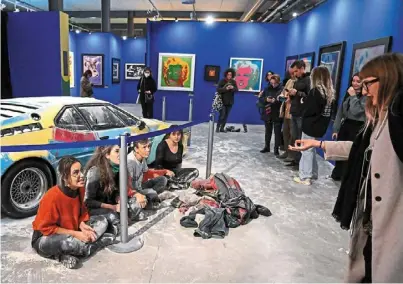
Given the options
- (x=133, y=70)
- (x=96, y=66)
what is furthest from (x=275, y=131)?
(x=133, y=70)

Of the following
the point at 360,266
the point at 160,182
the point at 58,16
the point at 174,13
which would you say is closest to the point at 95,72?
the point at 174,13

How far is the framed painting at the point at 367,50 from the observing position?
436cm

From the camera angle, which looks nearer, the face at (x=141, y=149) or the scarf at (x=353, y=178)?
the scarf at (x=353, y=178)

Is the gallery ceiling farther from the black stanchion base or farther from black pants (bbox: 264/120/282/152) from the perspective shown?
the black stanchion base

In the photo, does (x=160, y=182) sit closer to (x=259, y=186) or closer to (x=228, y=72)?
(x=259, y=186)

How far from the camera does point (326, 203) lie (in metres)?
4.22

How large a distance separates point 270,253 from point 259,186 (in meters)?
1.84

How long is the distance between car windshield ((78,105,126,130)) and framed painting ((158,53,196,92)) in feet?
20.3

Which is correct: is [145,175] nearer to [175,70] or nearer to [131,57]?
[175,70]

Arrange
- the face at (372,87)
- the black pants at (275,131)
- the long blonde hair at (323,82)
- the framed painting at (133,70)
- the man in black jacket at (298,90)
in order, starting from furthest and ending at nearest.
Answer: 1. the framed painting at (133,70)
2. the black pants at (275,131)
3. the man in black jacket at (298,90)
4. the long blonde hair at (323,82)
5. the face at (372,87)

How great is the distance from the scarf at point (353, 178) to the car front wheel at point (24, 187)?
9.77 feet

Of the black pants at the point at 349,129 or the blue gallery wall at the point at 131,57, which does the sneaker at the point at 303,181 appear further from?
the blue gallery wall at the point at 131,57

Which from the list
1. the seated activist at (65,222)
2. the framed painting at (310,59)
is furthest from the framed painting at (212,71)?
the seated activist at (65,222)

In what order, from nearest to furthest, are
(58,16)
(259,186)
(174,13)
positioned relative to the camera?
(259,186) < (58,16) < (174,13)
